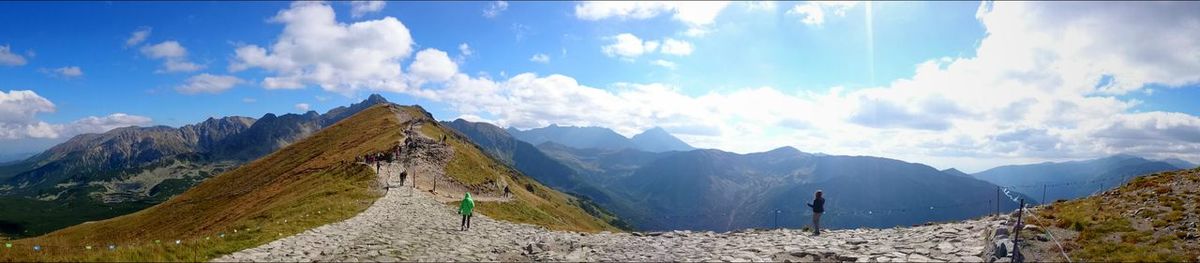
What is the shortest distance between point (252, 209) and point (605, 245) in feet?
142

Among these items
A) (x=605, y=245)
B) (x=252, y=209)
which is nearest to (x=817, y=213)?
(x=605, y=245)

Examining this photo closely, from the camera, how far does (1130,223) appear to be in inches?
812

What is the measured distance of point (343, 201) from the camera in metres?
41.7

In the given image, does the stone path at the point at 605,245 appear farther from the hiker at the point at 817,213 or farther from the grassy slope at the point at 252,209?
the grassy slope at the point at 252,209

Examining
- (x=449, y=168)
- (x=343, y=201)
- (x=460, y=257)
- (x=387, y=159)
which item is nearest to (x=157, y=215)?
(x=387, y=159)

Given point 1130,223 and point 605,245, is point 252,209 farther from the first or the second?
point 1130,223

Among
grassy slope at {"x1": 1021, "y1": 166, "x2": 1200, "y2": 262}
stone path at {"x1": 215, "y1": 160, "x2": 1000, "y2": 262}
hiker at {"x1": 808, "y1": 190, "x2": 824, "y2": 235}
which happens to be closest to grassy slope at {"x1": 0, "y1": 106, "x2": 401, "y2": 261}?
stone path at {"x1": 215, "y1": 160, "x2": 1000, "y2": 262}

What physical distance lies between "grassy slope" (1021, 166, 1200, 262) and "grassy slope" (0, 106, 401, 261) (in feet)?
93.1

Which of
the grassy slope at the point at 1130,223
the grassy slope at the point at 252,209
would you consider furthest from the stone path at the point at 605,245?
the grassy slope at the point at 1130,223

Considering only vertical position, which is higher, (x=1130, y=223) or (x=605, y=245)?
(x=1130, y=223)

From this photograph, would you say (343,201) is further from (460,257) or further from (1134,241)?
(1134,241)

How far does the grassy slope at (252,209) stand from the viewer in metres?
19.2

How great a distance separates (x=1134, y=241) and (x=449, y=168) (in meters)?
69.3

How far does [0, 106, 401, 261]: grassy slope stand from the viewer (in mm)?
19156
